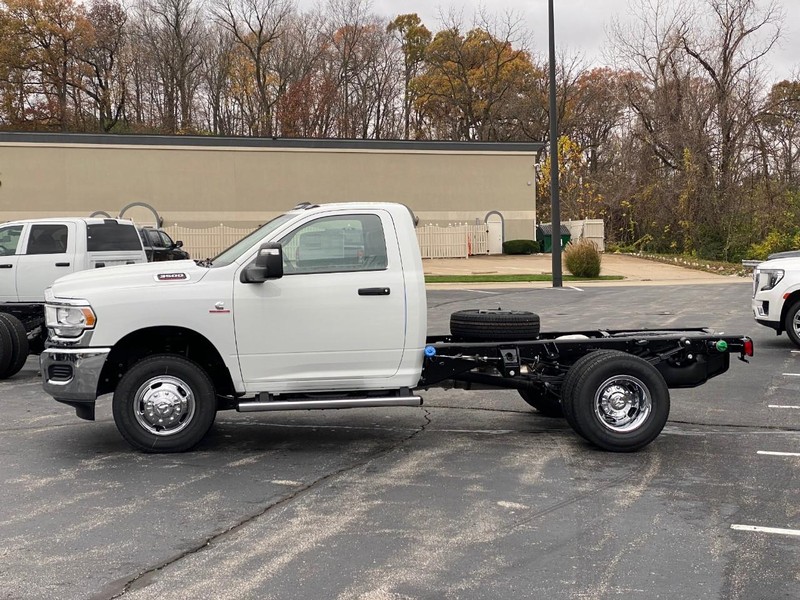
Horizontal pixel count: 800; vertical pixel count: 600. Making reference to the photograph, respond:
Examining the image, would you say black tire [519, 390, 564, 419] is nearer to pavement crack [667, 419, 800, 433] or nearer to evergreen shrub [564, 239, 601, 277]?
pavement crack [667, 419, 800, 433]

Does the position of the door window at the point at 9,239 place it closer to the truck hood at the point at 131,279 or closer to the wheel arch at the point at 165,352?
the truck hood at the point at 131,279

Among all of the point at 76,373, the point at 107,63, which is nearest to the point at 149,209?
the point at 107,63

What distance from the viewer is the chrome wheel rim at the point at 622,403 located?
7.36 metres

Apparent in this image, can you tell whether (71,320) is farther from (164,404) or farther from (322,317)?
(322,317)

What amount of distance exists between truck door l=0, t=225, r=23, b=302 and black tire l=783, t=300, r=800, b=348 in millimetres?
11113

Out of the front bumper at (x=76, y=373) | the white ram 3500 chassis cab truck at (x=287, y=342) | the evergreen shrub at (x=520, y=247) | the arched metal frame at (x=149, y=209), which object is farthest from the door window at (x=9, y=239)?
the evergreen shrub at (x=520, y=247)

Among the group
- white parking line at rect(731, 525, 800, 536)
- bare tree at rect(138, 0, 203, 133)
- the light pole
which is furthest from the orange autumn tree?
white parking line at rect(731, 525, 800, 536)

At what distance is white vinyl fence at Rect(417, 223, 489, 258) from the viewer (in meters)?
39.3

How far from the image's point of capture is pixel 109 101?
60844 mm

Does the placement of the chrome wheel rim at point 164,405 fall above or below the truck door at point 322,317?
below

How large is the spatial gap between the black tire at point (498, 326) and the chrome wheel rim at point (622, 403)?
3.00ft

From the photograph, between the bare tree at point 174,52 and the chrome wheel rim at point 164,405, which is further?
the bare tree at point 174,52

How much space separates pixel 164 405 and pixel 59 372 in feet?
2.87

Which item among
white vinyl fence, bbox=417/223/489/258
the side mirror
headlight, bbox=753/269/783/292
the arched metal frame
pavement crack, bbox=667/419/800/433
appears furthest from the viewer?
white vinyl fence, bbox=417/223/489/258
